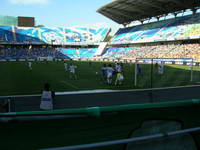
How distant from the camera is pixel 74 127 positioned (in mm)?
2104

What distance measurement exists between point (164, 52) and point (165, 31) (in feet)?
32.4

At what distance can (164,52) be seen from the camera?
60938mm

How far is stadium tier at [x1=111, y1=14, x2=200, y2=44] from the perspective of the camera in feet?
191

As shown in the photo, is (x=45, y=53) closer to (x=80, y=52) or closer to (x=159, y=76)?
(x=80, y=52)

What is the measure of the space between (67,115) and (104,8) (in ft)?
267

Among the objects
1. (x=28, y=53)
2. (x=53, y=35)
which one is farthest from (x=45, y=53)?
(x=53, y=35)

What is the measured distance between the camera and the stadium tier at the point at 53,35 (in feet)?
302

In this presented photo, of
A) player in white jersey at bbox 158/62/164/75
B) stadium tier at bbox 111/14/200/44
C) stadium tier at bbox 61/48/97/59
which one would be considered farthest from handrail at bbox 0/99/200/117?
stadium tier at bbox 61/48/97/59

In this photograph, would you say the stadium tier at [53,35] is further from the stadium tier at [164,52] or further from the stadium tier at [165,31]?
the stadium tier at [164,52]

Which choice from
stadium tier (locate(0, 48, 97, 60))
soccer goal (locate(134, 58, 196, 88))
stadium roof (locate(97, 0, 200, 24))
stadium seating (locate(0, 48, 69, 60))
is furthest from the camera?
stadium tier (locate(0, 48, 97, 60))

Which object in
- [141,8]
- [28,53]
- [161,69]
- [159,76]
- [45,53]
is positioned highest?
[141,8]

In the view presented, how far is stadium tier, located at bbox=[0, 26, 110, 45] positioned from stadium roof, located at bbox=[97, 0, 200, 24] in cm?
1891

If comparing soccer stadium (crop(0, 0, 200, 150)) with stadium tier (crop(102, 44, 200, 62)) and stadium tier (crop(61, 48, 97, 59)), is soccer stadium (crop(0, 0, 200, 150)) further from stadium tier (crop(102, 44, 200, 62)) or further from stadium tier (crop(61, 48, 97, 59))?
stadium tier (crop(61, 48, 97, 59))

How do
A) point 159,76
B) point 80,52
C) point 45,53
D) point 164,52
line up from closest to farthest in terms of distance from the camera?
point 159,76 → point 164,52 → point 45,53 → point 80,52
